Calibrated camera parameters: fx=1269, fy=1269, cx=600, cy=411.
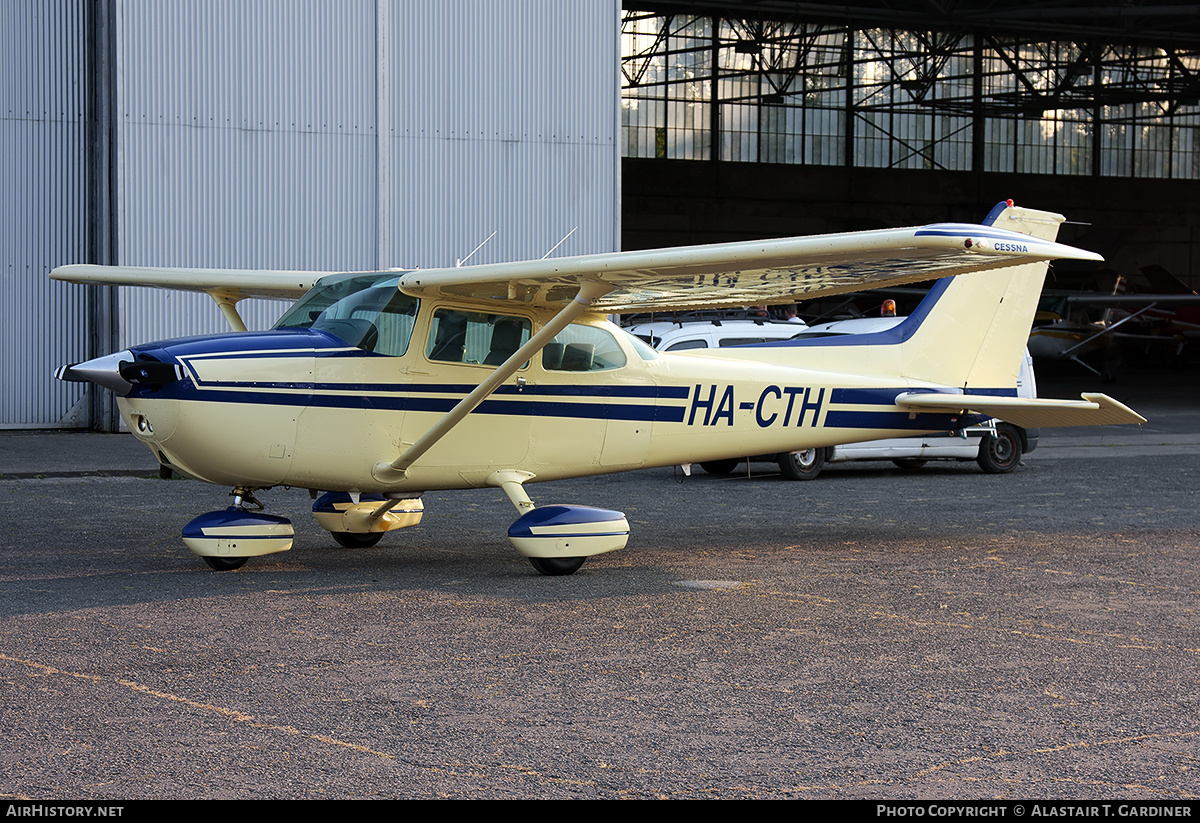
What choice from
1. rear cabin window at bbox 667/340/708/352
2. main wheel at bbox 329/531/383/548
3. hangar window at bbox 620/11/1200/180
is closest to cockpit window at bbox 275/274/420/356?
main wheel at bbox 329/531/383/548

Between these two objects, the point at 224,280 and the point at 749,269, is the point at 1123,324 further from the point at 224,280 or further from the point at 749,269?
the point at 749,269

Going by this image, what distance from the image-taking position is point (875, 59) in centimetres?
4875

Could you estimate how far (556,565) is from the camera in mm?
8398

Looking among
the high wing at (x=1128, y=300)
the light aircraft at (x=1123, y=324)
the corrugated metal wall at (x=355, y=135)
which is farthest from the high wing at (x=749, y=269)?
the high wing at (x=1128, y=300)

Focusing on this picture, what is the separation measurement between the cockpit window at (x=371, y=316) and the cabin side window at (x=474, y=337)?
206 millimetres

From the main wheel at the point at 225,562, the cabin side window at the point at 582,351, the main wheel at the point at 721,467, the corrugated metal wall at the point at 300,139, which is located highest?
the corrugated metal wall at the point at 300,139

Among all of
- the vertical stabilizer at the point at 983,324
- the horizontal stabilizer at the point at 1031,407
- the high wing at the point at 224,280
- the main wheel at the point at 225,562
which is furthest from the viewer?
the vertical stabilizer at the point at 983,324

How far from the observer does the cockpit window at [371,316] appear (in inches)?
335

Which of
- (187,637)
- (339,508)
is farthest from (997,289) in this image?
(187,637)

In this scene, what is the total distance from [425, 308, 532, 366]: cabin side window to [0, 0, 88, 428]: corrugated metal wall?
12676mm

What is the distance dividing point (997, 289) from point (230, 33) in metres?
12.8

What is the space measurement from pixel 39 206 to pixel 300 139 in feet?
13.7

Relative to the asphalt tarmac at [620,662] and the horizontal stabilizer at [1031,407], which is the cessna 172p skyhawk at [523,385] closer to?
the horizontal stabilizer at [1031,407]

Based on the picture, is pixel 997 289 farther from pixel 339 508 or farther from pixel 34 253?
pixel 34 253
